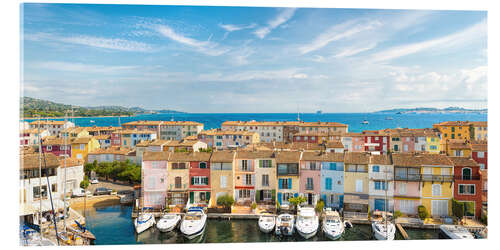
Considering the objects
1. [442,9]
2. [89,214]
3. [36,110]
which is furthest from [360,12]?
[89,214]

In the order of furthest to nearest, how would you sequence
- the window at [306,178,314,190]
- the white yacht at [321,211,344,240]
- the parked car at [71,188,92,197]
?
the parked car at [71,188,92,197], the window at [306,178,314,190], the white yacht at [321,211,344,240]

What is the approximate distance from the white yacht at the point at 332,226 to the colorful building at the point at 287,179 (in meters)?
1.14

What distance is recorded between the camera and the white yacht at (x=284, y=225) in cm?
704

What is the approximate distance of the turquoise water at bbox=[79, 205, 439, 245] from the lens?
6941 millimetres

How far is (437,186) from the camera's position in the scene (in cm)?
759

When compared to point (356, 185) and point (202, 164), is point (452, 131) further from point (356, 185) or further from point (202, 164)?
point (202, 164)

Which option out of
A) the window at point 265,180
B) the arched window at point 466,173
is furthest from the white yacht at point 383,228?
the window at point 265,180

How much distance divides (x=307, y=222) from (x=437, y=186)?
3.10m

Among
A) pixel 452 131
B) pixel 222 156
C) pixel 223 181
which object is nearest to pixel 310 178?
pixel 223 181

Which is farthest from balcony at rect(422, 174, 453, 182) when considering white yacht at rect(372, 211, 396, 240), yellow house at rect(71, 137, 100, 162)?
yellow house at rect(71, 137, 100, 162)

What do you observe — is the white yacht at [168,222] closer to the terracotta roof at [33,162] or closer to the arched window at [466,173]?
the terracotta roof at [33,162]

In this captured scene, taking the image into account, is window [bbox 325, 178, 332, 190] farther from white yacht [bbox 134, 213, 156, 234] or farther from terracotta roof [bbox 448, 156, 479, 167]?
white yacht [bbox 134, 213, 156, 234]

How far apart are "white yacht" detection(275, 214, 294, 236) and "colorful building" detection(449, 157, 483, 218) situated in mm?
3649
